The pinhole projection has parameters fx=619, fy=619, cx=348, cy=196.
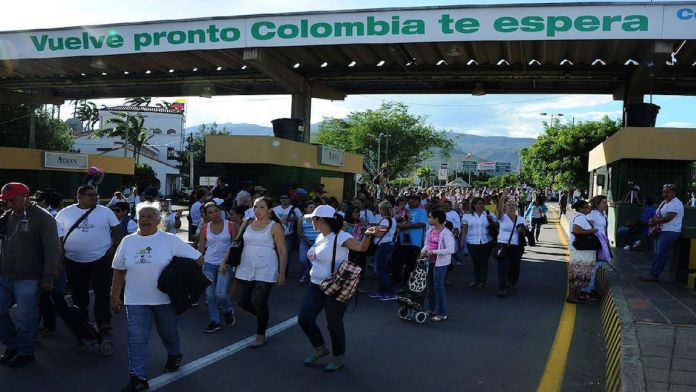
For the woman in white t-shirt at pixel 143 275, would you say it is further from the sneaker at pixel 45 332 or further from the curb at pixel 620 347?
the curb at pixel 620 347

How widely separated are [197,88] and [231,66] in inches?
129

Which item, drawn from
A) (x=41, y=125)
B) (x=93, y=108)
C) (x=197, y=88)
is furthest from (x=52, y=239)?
(x=93, y=108)

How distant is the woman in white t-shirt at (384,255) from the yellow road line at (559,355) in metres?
2.57

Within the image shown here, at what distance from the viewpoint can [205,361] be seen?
584 cm

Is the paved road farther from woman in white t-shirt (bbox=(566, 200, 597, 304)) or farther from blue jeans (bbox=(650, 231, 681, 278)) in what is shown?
blue jeans (bbox=(650, 231, 681, 278))

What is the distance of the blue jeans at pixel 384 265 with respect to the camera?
31.5 feet

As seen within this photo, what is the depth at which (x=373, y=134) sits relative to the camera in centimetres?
5712

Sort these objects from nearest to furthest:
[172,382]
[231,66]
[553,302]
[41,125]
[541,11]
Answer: [172,382]
[553,302]
[541,11]
[231,66]
[41,125]

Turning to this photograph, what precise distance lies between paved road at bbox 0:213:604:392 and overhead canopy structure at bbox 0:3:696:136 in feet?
25.7

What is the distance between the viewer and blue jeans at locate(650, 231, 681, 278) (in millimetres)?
9727

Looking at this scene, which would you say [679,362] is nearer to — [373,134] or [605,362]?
[605,362]

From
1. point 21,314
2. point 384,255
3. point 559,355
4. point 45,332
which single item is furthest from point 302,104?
point 21,314

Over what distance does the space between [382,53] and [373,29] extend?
2270 mm

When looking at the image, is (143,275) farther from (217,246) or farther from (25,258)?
(217,246)
